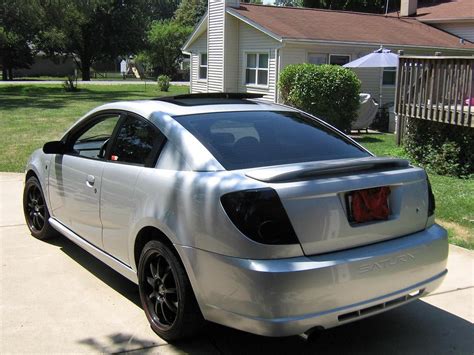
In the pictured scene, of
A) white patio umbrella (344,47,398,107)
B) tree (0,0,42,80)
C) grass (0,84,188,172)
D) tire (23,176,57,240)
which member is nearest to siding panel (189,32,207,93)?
grass (0,84,188,172)

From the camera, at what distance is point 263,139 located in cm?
382

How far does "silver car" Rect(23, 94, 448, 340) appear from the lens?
293 cm

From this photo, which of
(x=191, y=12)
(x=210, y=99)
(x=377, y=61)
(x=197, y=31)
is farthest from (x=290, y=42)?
(x=191, y=12)

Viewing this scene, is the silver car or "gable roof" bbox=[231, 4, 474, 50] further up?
"gable roof" bbox=[231, 4, 474, 50]

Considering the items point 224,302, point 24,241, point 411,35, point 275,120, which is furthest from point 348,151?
point 411,35

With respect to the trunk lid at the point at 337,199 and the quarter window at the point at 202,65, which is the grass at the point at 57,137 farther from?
the quarter window at the point at 202,65

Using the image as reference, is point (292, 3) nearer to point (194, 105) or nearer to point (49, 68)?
point (49, 68)

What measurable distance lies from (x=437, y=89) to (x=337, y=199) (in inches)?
296

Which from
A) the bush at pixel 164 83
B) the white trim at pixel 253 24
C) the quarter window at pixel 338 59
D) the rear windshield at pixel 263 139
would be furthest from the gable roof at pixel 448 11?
the rear windshield at pixel 263 139

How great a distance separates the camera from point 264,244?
9.52 ft

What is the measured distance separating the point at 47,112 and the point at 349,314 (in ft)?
63.1

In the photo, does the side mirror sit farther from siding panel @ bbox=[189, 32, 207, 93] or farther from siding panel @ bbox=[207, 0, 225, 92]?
siding panel @ bbox=[189, 32, 207, 93]

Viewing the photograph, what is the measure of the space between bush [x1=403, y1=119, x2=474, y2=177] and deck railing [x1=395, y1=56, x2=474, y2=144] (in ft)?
0.98

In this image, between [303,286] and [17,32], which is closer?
[303,286]
